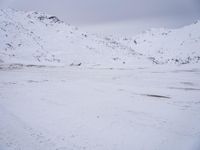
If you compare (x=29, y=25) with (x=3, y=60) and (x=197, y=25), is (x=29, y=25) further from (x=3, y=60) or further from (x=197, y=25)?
(x=197, y=25)

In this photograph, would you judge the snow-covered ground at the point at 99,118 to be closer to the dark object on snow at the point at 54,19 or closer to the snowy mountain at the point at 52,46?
the snowy mountain at the point at 52,46

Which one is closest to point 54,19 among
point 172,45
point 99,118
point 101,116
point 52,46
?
point 52,46

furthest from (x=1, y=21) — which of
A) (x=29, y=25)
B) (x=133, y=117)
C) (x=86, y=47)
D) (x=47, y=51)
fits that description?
(x=133, y=117)

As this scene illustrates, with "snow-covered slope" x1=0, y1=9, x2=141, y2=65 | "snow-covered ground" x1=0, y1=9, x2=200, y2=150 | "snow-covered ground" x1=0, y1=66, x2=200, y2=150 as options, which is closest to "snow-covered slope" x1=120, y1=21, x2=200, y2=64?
"snow-covered slope" x1=0, y1=9, x2=141, y2=65

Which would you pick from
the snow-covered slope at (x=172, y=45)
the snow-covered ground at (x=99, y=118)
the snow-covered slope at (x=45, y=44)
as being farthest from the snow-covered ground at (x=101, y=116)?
the snow-covered slope at (x=172, y=45)

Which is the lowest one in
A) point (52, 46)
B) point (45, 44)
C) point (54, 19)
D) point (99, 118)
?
point (99, 118)

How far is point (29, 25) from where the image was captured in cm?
4416

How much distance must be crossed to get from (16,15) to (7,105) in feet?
141

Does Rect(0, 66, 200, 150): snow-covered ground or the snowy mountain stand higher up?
the snowy mountain

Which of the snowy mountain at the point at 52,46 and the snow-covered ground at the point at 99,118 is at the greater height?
the snowy mountain at the point at 52,46

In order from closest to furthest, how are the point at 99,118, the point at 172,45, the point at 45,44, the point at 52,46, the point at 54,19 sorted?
the point at 99,118
the point at 52,46
the point at 45,44
the point at 54,19
the point at 172,45

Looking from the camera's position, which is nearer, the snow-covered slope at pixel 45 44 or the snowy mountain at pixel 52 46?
the snowy mountain at pixel 52 46

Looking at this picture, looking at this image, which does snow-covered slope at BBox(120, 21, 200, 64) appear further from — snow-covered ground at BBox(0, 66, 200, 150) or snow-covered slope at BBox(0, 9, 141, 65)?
snow-covered ground at BBox(0, 66, 200, 150)

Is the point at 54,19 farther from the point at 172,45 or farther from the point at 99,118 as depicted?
the point at 99,118
